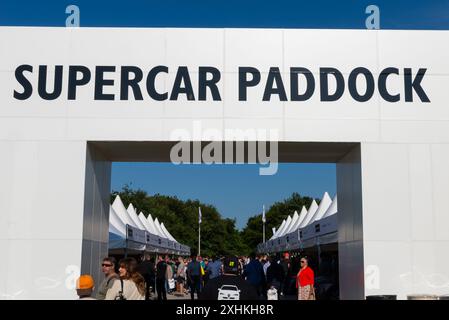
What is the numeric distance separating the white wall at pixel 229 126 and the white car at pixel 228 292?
529 centimetres

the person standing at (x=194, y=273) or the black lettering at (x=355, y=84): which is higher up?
the black lettering at (x=355, y=84)

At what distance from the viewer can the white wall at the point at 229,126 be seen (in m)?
10.3

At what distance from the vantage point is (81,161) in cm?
1055

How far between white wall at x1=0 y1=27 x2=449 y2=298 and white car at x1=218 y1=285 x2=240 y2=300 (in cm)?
529

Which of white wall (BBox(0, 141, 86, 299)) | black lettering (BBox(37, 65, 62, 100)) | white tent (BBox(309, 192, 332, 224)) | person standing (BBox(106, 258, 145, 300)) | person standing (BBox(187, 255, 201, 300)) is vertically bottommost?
person standing (BBox(187, 255, 201, 300))

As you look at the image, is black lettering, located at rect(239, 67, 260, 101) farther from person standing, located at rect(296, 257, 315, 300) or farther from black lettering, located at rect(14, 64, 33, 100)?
black lettering, located at rect(14, 64, 33, 100)

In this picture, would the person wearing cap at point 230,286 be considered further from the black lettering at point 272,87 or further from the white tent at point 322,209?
the white tent at point 322,209

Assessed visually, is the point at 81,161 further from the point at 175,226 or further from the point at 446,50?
the point at 175,226

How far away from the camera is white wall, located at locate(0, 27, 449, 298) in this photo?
10305mm

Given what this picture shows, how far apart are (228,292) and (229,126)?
5438mm

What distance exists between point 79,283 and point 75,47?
20.2 ft

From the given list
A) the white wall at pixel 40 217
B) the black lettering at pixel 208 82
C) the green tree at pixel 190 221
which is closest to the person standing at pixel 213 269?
the white wall at pixel 40 217

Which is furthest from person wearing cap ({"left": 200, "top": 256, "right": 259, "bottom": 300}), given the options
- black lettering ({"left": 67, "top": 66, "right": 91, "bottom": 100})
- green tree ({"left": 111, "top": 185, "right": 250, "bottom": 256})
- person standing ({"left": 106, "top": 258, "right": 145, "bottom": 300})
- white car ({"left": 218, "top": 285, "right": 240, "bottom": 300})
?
green tree ({"left": 111, "top": 185, "right": 250, "bottom": 256})

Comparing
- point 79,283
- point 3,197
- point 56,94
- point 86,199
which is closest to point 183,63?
point 56,94
